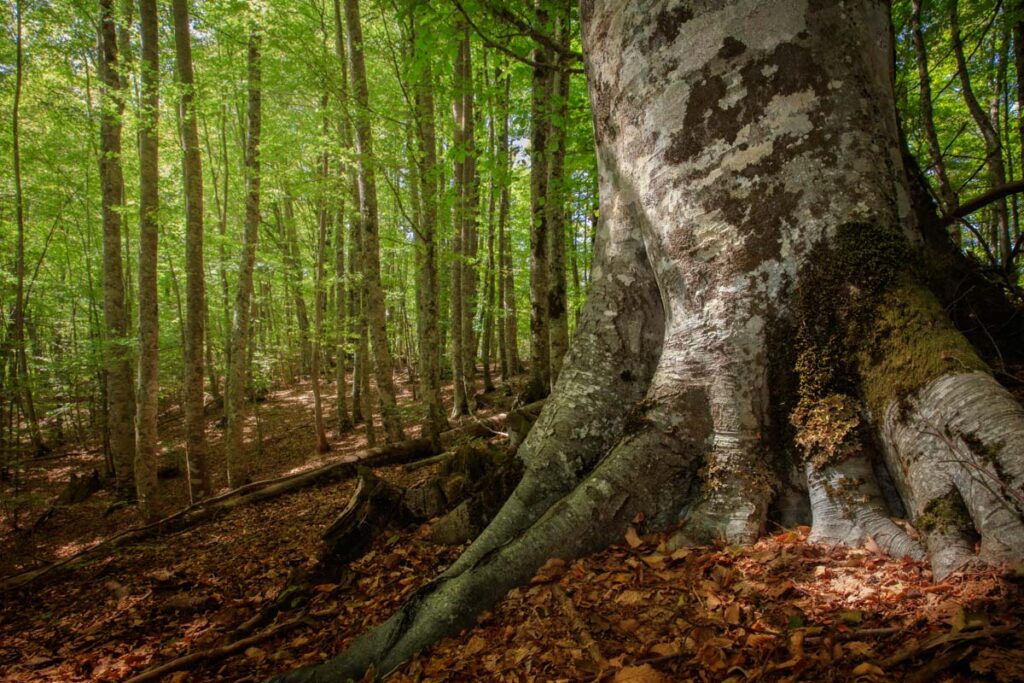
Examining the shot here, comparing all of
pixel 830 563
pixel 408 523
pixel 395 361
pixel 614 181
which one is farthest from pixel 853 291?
pixel 395 361

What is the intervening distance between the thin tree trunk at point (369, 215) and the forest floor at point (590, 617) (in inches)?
177

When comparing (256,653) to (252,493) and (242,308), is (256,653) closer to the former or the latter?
(252,493)

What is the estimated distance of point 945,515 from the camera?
1673 millimetres

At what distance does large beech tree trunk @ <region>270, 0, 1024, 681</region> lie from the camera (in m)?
2.01

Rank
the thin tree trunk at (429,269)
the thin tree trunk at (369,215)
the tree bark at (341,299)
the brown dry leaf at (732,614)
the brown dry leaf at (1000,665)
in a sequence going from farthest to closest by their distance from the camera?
1. the tree bark at (341,299)
2. the thin tree trunk at (429,269)
3. the thin tree trunk at (369,215)
4. the brown dry leaf at (732,614)
5. the brown dry leaf at (1000,665)

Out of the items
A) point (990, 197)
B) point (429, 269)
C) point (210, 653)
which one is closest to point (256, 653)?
point (210, 653)

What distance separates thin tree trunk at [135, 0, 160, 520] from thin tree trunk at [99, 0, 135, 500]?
1.29 metres

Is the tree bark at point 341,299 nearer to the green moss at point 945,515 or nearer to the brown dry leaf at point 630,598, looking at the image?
the brown dry leaf at point 630,598

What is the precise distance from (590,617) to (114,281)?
12.2m

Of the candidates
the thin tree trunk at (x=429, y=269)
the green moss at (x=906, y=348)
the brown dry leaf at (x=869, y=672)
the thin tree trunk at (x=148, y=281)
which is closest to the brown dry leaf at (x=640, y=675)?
the brown dry leaf at (x=869, y=672)

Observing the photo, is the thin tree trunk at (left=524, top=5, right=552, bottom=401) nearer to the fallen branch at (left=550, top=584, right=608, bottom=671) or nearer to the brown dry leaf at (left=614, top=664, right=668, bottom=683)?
the fallen branch at (left=550, top=584, right=608, bottom=671)

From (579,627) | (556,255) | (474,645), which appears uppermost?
(556,255)

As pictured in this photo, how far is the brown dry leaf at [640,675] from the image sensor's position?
5.18ft

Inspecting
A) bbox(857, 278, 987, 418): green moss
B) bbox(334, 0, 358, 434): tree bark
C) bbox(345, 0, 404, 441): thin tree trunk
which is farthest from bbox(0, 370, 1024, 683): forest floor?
bbox(334, 0, 358, 434): tree bark
